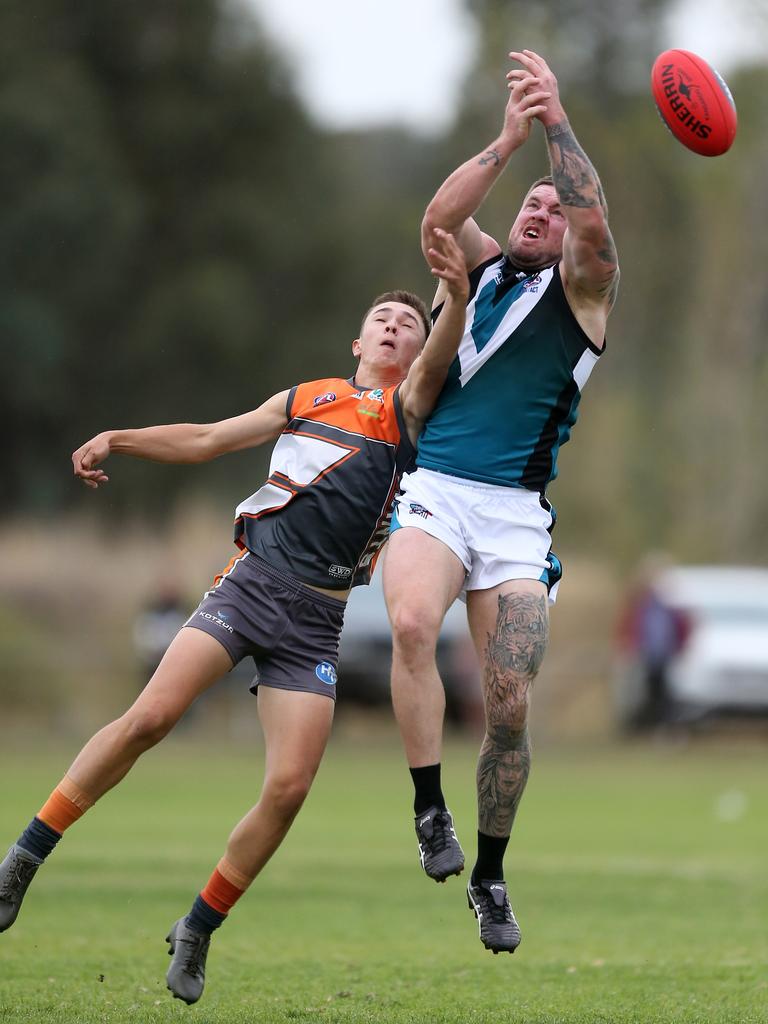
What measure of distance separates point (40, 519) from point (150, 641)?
30.1 ft

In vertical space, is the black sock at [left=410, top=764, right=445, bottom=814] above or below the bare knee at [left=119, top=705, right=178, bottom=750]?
below

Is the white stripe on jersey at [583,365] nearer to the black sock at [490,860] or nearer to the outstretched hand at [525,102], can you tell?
the outstretched hand at [525,102]

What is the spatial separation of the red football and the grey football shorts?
8.05 ft

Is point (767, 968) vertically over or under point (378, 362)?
under

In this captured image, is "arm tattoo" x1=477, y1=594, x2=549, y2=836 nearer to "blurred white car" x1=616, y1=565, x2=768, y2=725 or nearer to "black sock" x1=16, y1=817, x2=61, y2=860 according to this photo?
"black sock" x1=16, y1=817, x2=61, y2=860

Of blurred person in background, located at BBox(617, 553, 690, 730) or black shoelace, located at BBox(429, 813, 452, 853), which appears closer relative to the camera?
black shoelace, located at BBox(429, 813, 452, 853)

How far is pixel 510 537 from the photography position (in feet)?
24.0

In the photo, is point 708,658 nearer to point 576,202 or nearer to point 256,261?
point 576,202

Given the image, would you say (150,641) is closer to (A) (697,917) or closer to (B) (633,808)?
(B) (633,808)

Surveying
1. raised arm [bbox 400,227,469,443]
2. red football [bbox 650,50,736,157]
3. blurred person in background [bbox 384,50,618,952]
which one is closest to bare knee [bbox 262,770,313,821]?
blurred person in background [bbox 384,50,618,952]

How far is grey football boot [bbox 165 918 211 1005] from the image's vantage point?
7250mm

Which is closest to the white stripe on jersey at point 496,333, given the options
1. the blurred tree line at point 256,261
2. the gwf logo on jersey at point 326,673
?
the gwf logo on jersey at point 326,673

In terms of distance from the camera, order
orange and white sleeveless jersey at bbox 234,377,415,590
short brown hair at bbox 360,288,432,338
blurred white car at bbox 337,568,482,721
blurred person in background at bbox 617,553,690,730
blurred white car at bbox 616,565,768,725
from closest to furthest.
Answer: orange and white sleeveless jersey at bbox 234,377,415,590
short brown hair at bbox 360,288,432,338
blurred person in background at bbox 617,553,690,730
blurred white car at bbox 616,565,768,725
blurred white car at bbox 337,568,482,721

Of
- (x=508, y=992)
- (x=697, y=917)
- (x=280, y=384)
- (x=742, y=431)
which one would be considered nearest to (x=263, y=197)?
(x=280, y=384)
